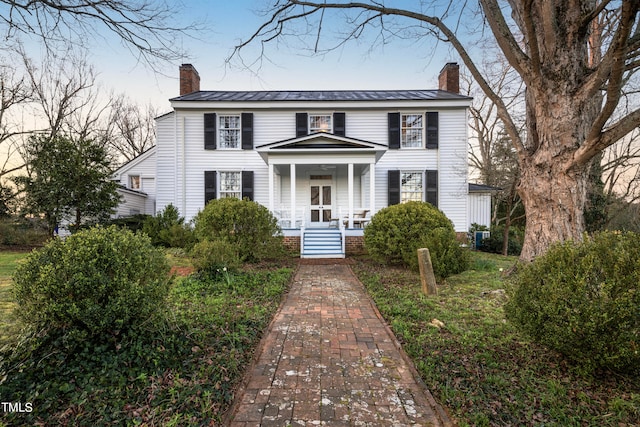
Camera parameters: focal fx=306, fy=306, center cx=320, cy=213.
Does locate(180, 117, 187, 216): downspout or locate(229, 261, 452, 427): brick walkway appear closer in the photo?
locate(229, 261, 452, 427): brick walkway

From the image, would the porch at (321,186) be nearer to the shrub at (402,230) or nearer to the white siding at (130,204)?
the shrub at (402,230)

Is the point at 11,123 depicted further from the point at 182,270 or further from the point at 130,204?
the point at 182,270

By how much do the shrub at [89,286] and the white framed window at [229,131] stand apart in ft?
38.1

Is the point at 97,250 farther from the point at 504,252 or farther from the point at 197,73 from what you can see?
the point at 197,73

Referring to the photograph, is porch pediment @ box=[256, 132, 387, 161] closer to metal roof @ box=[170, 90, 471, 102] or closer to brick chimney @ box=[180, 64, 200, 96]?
metal roof @ box=[170, 90, 471, 102]

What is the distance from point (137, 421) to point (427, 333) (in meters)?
3.26

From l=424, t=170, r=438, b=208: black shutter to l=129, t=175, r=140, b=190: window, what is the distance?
48.8 ft

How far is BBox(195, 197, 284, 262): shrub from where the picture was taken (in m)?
8.63

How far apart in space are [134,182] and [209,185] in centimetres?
577

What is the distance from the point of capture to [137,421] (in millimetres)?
2182

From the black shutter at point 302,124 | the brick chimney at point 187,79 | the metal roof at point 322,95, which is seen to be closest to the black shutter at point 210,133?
the metal roof at point 322,95

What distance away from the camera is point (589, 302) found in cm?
266

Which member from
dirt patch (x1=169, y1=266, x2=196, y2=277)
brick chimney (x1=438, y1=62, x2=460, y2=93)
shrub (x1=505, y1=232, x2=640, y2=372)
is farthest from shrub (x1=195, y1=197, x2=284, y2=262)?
brick chimney (x1=438, y1=62, x2=460, y2=93)

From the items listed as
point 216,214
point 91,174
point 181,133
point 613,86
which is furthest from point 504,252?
point 91,174
